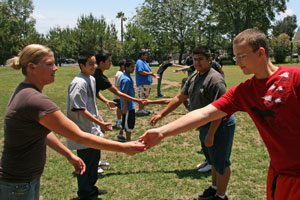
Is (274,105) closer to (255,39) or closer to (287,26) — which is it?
(255,39)

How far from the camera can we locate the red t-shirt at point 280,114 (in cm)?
212

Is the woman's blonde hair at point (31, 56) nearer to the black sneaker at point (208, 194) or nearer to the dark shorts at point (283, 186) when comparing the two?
the dark shorts at point (283, 186)

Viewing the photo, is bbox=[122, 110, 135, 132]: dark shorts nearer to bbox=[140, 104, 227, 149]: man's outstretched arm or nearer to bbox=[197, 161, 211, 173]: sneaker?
bbox=[197, 161, 211, 173]: sneaker

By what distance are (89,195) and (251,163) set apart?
325 cm

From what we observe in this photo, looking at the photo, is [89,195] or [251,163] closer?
[89,195]

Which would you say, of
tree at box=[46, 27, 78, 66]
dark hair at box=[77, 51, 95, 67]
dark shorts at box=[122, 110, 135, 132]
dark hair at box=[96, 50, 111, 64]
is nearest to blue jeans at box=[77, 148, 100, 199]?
dark hair at box=[77, 51, 95, 67]

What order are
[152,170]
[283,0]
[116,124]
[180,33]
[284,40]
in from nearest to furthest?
[152,170] < [116,124] < [284,40] < [283,0] < [180,33]

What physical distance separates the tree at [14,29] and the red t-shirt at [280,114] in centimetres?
4095

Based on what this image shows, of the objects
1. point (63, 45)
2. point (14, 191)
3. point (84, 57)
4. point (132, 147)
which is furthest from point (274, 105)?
point (63, 45)

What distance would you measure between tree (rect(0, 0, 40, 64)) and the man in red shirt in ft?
134

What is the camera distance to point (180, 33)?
54.7 meters

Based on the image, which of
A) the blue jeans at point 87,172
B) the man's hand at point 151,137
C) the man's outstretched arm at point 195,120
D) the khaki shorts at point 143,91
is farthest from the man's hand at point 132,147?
the khaki shorts at point 143,91

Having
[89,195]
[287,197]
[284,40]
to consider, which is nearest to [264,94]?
[287,197]

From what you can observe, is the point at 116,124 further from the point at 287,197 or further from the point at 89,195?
the point at 287,197
